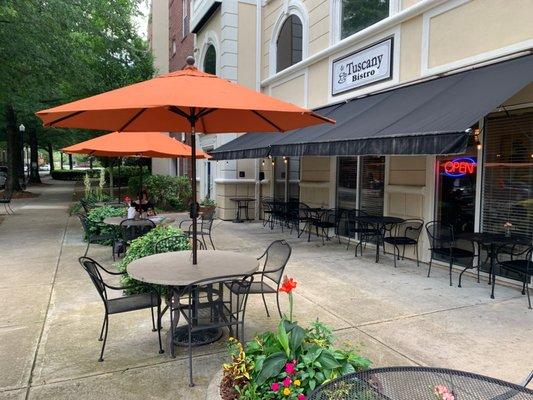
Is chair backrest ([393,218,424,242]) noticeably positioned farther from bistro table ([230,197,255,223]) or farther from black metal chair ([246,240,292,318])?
bistro table ([230,197,255,223])

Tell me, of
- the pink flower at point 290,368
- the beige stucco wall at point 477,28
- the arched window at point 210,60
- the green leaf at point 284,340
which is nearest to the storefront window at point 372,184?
the beige stucco wall at point 477,28

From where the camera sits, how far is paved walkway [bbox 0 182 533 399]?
3.46m

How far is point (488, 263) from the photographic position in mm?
6422

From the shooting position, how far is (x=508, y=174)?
609 cm

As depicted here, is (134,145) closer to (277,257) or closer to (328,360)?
(277,257)

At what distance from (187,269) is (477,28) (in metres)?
5.47

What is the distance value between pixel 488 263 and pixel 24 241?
9.40 metres

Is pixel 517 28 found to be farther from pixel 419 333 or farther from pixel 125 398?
pixel 125 398

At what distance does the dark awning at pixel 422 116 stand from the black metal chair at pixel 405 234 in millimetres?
1963

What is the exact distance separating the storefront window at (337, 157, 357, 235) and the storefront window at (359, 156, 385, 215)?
304 mm

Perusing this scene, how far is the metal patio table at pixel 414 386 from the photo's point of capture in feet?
6.29

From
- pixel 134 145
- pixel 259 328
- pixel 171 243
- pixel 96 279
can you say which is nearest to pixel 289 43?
pixel 134 145

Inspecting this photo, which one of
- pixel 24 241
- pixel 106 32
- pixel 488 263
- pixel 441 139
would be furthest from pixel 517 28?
pixel 106 32

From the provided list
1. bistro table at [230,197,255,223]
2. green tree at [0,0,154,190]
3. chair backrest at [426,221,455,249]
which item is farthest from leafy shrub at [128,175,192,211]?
chair backrest at [426,221,455,249]
